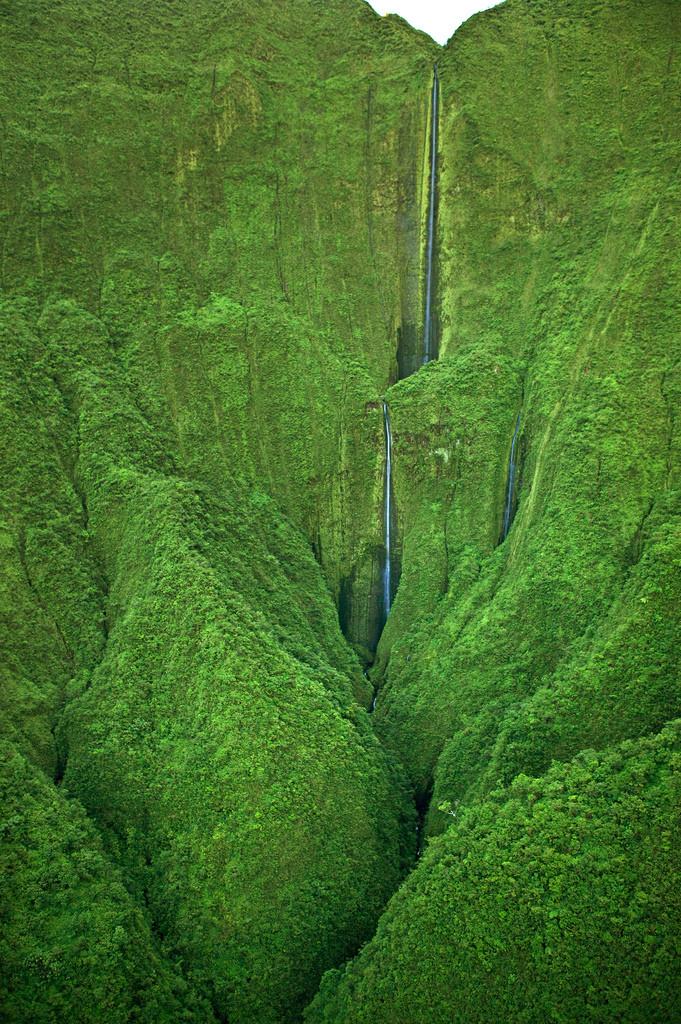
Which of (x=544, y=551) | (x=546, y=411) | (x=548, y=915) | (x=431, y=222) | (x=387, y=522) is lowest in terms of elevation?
(x=548, y=915)

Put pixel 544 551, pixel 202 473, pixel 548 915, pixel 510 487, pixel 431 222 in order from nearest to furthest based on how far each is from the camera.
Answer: pixel 548 915, pixel 544 551, pixel 202 473, pixel 510 487, pixel 431 222

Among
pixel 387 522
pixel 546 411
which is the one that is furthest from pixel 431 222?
pixel 387 522

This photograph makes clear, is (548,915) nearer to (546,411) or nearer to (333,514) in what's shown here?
(546,411)

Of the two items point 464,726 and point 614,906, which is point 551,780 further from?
point 464,726

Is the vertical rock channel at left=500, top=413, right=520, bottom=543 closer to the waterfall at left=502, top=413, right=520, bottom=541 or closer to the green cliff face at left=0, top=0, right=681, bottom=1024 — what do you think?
the waterfall at left=502, top=413, right=520, bottom=541

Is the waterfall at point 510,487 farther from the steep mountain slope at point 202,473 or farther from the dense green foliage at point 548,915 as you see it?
the dense green foliage at point 548,915

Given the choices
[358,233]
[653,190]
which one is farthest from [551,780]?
[358,233]

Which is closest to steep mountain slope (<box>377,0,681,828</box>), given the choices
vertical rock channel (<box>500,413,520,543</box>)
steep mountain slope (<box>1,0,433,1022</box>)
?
vertical rock channel (<box>500,413,520,543</box>)
